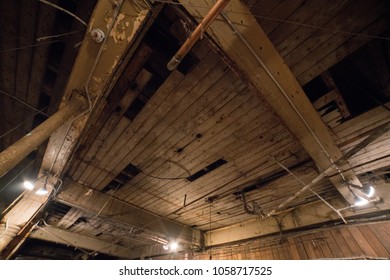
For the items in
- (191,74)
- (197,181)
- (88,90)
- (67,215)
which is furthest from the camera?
(67,215)

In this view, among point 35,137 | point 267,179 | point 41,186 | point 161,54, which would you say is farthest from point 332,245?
point 41,186

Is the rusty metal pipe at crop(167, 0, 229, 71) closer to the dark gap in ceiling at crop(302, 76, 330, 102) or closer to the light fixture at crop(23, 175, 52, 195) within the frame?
the dark gap in ceiling at crop(302, 76, 330, 102)

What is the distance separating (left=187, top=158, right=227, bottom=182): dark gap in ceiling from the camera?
350 cm

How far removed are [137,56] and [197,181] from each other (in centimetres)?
273

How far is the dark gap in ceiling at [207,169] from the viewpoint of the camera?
11.5 ft

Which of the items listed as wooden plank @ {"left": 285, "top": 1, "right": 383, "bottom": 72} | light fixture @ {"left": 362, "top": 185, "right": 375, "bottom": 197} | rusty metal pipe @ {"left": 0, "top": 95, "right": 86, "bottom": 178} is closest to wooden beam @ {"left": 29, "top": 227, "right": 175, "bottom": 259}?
rusty metal pipe @ {"left": 0, "top": 95, "right": 86, "bottom": 178}

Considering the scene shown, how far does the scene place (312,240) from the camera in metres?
4.02

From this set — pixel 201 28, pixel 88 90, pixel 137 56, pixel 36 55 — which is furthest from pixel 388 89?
pixel 36 55

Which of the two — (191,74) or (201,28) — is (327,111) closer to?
(191,74)

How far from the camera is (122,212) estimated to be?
14.8ft

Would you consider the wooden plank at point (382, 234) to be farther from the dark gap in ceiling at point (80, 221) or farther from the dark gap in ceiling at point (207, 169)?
the dark gap in ceiling at point (80, 221)

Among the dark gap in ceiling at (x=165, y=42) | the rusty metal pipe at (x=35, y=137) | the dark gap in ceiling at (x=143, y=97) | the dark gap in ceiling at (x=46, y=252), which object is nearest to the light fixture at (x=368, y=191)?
the dark gap in ceiling at (x=165, y=42)

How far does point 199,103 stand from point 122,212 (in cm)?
370

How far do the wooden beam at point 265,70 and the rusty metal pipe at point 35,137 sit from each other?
56.4 inches
